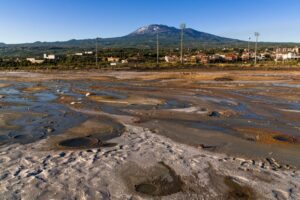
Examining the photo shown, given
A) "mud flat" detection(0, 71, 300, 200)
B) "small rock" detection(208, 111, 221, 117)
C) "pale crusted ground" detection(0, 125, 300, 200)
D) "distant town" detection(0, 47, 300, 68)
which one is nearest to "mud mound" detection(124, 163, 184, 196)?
"mud flat" detection(0, 71, 300, 200)

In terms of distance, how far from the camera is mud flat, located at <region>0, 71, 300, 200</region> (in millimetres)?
7625

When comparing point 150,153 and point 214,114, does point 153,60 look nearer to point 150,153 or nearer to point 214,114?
point 214,114

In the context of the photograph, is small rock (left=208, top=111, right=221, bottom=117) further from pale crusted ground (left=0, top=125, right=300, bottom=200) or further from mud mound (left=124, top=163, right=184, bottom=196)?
mud mound (left=124, top=163, right=184, bottom=196)

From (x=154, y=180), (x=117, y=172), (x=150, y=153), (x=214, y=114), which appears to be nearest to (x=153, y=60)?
(x=214, y=114)

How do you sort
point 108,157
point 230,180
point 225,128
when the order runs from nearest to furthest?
point 230,180, point 108,157, point 225,128

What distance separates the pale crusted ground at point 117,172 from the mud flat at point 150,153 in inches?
0.8

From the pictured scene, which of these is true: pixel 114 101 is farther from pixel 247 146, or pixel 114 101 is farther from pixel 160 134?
pixel 247 146

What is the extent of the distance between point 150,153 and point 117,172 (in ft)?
5.80

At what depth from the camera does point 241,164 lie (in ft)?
30.2

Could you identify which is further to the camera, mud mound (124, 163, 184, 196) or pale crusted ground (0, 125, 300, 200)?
mud mound (124, 163, 184, 196)

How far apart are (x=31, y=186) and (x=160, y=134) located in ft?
19.2

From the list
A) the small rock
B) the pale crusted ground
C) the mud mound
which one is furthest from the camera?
the small rock

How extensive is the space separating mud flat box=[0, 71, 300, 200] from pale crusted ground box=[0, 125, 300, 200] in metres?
0.02

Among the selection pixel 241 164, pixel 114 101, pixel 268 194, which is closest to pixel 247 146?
pixel 241 164
